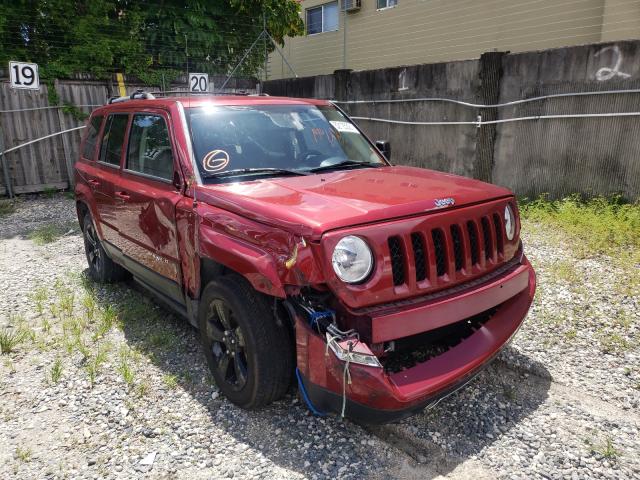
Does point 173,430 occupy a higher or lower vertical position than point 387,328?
lower

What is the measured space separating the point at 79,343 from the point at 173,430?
4.79 ft

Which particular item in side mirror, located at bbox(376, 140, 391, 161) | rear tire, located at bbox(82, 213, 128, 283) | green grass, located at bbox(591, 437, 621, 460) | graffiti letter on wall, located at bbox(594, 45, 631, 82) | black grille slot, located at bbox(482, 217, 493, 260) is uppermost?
graffiti letter on wall, located at bbox(594, 45, 631, 82)

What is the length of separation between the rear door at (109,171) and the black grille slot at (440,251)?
9.49ft

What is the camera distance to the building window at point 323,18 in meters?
14.9

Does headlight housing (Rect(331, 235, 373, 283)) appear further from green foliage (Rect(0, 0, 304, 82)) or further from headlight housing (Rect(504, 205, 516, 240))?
green foliage (Rect(0, 0, 304, 82))

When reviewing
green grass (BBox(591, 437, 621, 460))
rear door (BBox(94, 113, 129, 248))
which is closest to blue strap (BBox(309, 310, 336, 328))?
green grass (BBox(591, 437, 621, 460))

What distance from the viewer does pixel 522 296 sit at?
3094mm

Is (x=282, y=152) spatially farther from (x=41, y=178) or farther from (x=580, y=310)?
(x=41, y=178)

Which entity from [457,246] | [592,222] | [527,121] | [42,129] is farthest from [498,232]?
[42,129]

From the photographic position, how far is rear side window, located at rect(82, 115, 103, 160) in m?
4.95

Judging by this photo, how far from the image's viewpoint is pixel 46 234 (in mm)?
7387

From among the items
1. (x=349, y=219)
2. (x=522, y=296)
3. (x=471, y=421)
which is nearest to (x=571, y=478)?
(x=471, y=421)

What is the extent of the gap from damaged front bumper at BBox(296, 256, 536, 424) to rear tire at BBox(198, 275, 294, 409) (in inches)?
9.2

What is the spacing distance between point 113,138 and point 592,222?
17.5 feet
